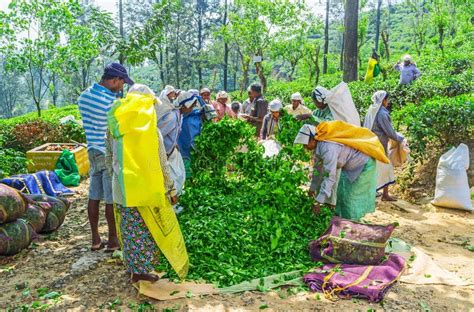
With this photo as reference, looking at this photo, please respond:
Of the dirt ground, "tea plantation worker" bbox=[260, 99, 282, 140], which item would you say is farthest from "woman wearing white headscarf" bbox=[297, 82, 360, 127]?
the dirt ground

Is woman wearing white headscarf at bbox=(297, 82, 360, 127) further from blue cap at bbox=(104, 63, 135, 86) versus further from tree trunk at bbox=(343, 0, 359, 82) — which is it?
tree trunk at bbox=(343, 0, 359, 82)

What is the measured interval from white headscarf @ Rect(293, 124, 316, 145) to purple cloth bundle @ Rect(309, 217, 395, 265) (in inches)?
36.3

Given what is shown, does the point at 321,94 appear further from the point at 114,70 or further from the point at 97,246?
the point at 97,246

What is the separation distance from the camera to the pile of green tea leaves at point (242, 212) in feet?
13.0

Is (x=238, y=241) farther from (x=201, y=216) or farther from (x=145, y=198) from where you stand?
(x=145, y=198)

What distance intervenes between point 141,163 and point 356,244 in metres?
1.98

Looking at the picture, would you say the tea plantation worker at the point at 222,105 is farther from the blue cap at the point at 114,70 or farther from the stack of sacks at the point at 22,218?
the blue cap at the point at 114,70

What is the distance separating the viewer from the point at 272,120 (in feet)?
22.0

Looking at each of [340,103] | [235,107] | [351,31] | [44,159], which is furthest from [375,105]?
[44,159]

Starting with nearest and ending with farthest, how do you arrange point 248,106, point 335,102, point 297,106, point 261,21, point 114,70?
point 114,70 → point 335,102 → point 297,106 → point 248,106 → point 261,21

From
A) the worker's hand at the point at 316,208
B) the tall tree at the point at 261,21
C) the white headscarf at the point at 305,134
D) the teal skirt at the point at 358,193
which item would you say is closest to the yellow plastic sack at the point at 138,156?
the white headscarf at the point at 305,134

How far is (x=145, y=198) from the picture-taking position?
3.28m

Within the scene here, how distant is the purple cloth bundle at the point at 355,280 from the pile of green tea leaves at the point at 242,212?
274 mm

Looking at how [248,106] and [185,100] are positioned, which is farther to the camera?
[248,106]
